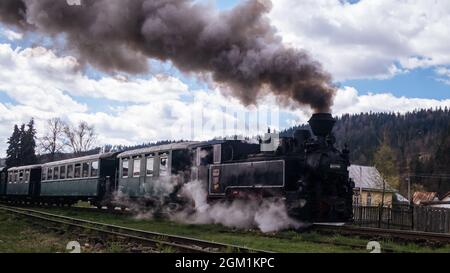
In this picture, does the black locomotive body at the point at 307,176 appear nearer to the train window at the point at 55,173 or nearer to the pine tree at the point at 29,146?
the train window at the point at 55,173

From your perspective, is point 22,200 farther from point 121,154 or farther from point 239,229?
point 239,229

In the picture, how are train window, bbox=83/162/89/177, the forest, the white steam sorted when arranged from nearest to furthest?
the white steam
train window, bbox=83/162/89/177
the forest

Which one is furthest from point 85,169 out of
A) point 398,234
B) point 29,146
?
point 29,146

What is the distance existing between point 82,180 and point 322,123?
1566cm

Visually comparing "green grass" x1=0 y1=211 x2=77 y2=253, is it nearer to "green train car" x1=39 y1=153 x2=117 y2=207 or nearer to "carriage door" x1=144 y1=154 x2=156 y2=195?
"carriage door" x1=144 y1=154 x2=156 y2=195

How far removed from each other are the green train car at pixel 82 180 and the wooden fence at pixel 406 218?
37.7 ft

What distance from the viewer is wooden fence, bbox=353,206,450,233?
757 inches

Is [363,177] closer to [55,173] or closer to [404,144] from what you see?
[55,173]

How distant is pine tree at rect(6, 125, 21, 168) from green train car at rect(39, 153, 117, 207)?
40.2 metres

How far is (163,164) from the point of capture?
1930cm

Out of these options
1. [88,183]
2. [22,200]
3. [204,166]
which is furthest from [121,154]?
[22,200]

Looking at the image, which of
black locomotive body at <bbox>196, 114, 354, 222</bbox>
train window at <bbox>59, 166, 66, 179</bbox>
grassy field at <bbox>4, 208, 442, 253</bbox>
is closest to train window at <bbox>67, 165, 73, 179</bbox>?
train window at <bbox>59, 166, 66, 179</bbox>

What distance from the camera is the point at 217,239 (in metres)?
12.4
